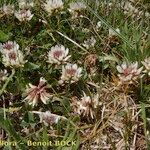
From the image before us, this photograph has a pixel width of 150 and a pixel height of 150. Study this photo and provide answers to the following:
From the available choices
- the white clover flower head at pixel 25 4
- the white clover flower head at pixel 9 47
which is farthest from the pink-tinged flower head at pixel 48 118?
the white clover flower head at pixel 25 4

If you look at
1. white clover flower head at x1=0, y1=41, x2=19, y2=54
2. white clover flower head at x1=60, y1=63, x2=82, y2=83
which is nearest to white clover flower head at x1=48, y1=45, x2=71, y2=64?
white clover flower head at x1=60, y1=63, x2=82, y2=83

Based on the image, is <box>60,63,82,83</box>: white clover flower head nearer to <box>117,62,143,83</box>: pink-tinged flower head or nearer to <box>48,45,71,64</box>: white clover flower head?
<box>48,45,71,64</box>: white clover flower head

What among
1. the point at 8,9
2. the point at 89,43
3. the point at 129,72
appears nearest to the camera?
the point at 129,72

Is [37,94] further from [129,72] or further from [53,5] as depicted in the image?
[53,5]

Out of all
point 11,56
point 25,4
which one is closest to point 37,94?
point 11,56

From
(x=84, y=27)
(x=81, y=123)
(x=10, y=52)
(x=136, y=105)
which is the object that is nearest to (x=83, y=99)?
(x=81, y=123)

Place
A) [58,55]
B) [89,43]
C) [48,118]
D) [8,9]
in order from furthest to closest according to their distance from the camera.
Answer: [8,9] → [89,43] → [58,55] → [48,118]
